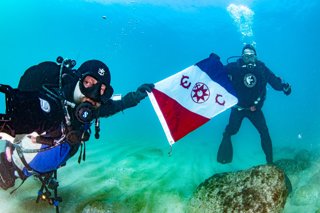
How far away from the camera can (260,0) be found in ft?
111

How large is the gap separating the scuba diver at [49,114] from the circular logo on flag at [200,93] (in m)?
2.36

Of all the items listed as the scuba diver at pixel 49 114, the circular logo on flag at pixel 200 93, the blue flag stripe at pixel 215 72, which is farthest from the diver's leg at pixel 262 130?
the scuba diver at pixel 49 114

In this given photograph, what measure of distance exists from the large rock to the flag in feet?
5.12

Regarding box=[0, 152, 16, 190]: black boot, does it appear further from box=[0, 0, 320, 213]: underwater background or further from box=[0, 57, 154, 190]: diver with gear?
box=[0, 0, 320, 213]: underwater background

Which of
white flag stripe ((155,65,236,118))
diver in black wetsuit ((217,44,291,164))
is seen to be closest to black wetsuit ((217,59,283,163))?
diver in black wetsuit ((217,44,291,164))

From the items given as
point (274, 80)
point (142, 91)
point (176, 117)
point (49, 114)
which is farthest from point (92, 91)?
point (274, 80)

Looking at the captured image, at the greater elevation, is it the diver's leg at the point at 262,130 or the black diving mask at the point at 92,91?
the black diving mask at the point at 92,91

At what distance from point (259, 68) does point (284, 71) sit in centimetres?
8595

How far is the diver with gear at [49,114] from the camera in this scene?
10.0ft

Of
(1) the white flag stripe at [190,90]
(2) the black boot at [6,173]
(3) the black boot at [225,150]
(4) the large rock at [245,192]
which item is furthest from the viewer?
(3) the black boot at [225,150]

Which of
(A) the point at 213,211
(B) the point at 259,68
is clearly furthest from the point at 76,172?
(B) the point at 259,68

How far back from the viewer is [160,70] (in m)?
113

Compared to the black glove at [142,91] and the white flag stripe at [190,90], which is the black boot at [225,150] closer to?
the white flag stripe at [190,90]

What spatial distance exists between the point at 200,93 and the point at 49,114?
4472 millimetres
